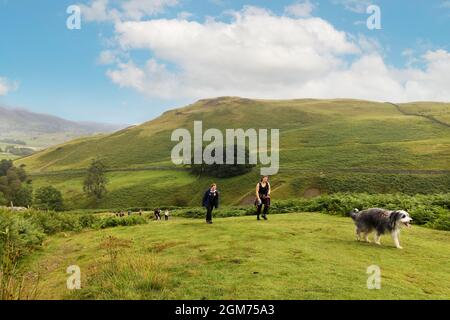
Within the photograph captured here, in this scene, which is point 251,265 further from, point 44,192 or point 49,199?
point 44,192

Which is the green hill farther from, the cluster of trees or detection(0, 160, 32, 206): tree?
detection(0, 160, 32, 206): tree

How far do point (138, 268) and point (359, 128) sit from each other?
174m

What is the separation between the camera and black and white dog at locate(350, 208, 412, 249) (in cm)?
1733

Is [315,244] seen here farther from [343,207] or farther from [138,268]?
[343,207]

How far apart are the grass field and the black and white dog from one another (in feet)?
2.15

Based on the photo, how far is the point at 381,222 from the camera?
18297 mm

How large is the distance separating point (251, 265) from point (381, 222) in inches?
291

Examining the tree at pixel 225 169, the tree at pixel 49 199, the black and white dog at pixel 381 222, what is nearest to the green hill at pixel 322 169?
the tree at pixel 225 169

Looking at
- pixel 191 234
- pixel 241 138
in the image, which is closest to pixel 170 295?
pixel 191 234

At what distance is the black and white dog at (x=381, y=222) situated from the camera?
1733 cm

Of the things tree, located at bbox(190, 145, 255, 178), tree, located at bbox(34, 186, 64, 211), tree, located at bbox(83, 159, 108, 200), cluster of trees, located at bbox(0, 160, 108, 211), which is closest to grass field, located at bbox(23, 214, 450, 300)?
cluster of trees, located at bbox(0, 160, 108, 211)

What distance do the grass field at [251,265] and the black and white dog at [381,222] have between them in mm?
A: 655

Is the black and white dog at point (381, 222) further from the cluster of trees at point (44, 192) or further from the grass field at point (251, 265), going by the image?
the cluster of trees at point (44, 192)

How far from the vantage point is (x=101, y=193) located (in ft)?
407
